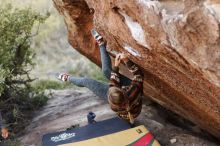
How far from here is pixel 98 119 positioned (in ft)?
34.1

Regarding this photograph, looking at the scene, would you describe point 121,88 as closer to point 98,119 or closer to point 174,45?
point 174,45

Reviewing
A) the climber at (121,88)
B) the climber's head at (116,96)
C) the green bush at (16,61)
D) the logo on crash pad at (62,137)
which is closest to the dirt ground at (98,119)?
the green bush at (16,61)

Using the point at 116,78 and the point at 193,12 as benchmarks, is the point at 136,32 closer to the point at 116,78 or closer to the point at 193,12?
the point at 116,78

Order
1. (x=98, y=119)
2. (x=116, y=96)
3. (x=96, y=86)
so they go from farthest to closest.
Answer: (x=98, y=119)
(x=96, y=86)
(x=116, y=96)

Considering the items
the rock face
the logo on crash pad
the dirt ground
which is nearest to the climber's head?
the rock face

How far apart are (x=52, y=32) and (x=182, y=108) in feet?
94.2

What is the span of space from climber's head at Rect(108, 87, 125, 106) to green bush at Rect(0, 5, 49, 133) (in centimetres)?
434

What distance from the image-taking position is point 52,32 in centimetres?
3681

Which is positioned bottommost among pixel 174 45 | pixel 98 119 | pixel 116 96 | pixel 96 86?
pixel 98 119

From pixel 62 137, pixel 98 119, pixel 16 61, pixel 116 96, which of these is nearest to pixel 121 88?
pixel 116 96

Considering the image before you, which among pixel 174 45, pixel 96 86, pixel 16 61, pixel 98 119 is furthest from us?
pixel 16 61

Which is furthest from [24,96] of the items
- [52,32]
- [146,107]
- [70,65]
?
[52,32]

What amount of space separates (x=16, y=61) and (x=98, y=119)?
3.38m

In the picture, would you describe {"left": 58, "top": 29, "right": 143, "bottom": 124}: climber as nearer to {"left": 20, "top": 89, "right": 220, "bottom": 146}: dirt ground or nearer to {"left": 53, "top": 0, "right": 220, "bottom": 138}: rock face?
{"left": 53, "top": 0, "right": 220, "bottom": 138}: rock face
